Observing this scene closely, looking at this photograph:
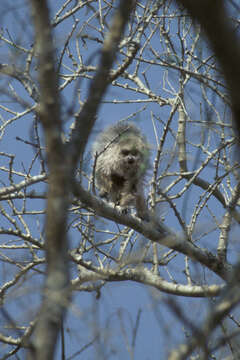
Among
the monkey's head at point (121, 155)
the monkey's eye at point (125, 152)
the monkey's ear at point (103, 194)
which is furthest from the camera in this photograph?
the monkey's eye at point (125, 152)

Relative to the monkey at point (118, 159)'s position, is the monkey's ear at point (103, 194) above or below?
below

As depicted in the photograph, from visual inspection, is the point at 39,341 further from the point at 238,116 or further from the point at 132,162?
the point at 132,162

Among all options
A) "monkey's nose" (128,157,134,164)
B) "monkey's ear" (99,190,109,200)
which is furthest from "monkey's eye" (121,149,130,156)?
"monkey's ear" (99,190,109,200)

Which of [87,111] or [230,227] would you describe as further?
[230,227]

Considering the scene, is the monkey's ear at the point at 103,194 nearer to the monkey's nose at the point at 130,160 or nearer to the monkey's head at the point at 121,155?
the monkey's head at the point at 121,155

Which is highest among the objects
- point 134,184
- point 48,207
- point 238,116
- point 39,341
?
point 134,184

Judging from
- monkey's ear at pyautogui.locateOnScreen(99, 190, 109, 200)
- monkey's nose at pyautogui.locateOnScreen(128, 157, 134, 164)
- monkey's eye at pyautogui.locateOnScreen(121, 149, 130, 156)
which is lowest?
monkey's ear at pyautogui.locateOnScreen(99, 190, 109, 200)

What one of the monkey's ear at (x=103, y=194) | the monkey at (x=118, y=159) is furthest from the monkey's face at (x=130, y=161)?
the monkey's ear at (x=103, y=194)

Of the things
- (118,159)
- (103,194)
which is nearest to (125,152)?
(118,159)

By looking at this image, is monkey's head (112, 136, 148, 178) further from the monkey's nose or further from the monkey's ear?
the monkey's ear

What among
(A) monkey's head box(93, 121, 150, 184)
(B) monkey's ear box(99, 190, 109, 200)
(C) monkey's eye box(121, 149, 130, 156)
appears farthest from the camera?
(C) monkey's eye box(121, 149, 130, 156)

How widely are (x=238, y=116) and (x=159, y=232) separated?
2955 mm

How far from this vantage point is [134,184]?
694 centimetres

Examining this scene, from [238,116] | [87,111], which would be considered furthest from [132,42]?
[238,116]
